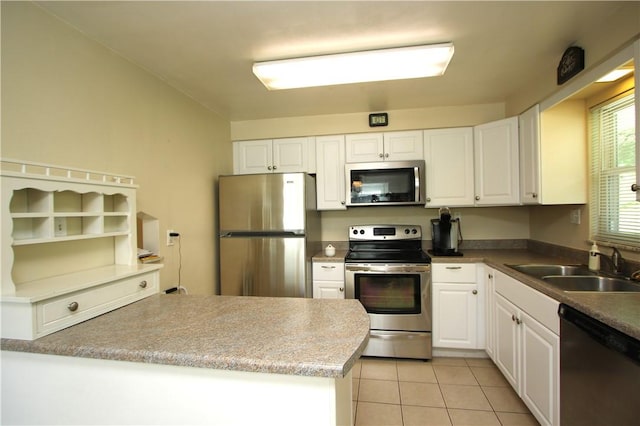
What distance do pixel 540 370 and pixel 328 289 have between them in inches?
61.5

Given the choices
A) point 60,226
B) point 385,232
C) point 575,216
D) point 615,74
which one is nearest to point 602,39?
point 615,74

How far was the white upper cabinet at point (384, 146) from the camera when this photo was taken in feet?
8.85

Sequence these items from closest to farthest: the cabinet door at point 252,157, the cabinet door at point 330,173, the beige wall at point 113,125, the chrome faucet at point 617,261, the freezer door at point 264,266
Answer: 1. the beige wall at point 113,125
2. the chrome faucet at point 617,261
3. the freezer door at point 264,266
4. the cabinet door at point 330,173
5. the cabinet door at point 252,157

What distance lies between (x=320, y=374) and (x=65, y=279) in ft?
4.04

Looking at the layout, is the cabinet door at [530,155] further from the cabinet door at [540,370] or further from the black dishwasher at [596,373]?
the black dishwasher at [596,373]

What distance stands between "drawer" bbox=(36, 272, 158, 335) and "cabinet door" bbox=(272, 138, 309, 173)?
173 cm

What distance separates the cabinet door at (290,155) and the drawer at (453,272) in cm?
161

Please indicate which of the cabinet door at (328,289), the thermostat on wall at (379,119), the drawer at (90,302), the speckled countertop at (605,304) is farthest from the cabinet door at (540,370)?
the drawer at (90,302)

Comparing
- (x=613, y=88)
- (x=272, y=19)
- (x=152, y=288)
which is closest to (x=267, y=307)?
(x=152, y=288)

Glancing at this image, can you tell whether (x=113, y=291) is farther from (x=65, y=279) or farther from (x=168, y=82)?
(x=168, y=82)

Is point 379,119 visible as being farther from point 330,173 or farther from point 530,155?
point 530,155

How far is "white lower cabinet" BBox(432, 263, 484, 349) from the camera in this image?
7.72ft

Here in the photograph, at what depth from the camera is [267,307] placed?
1.26m

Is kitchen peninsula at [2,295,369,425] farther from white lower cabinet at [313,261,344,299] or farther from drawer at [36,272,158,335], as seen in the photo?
white lower cabinet at [313,261,344,299]
